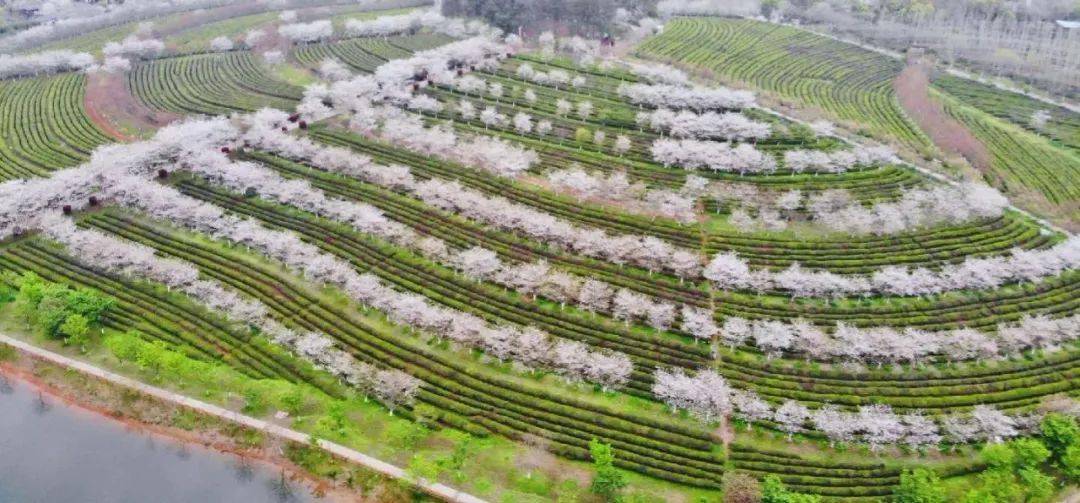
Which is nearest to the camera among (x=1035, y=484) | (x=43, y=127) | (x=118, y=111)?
(x=1035, y=484)

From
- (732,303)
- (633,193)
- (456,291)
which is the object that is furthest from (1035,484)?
(456,291)

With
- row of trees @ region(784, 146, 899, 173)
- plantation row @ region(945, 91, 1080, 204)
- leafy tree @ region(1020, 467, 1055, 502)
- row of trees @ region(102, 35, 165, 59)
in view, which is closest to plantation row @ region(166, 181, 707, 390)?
leafy tree @ region(1020, 467, 1055, 502)

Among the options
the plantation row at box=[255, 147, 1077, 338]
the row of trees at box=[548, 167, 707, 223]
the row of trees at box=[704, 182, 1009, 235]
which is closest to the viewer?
the plantation row at box=[255, 147, 1077, 338]

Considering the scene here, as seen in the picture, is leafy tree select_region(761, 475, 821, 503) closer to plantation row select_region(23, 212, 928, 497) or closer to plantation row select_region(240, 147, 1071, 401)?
plantation row select_region(23, 212, 928, 497)

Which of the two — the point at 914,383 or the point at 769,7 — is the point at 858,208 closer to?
the point at 914,383

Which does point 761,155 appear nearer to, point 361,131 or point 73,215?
point 361,131
